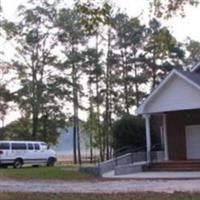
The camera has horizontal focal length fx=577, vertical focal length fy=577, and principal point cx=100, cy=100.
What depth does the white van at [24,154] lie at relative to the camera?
39906mm

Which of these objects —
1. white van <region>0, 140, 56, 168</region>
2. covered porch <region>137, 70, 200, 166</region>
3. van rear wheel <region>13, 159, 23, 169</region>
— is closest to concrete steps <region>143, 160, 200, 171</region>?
covered porch <region>137, 70, 200, 166</region>

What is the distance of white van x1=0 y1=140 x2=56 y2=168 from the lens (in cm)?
3991

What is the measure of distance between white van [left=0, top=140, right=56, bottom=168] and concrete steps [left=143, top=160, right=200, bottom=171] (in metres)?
12.1

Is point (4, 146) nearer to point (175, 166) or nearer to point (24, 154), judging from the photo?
point (24, 154)

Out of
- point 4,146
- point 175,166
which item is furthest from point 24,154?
point 175,166

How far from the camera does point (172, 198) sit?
614 inches

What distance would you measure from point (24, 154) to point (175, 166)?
45.1 ft

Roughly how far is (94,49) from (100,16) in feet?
169

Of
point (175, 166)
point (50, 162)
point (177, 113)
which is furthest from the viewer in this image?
point (50, 162)

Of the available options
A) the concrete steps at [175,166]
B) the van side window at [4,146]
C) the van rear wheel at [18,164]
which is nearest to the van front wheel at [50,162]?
the van rear wheel at [18,164]

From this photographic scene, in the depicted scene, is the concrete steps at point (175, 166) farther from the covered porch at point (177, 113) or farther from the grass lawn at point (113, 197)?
the grass lawn at point (113, 197)

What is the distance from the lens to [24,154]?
134 ft

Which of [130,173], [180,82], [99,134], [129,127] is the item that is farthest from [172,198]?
[99,134]

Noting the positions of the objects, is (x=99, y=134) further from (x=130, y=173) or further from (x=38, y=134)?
(x=130, y=173)
